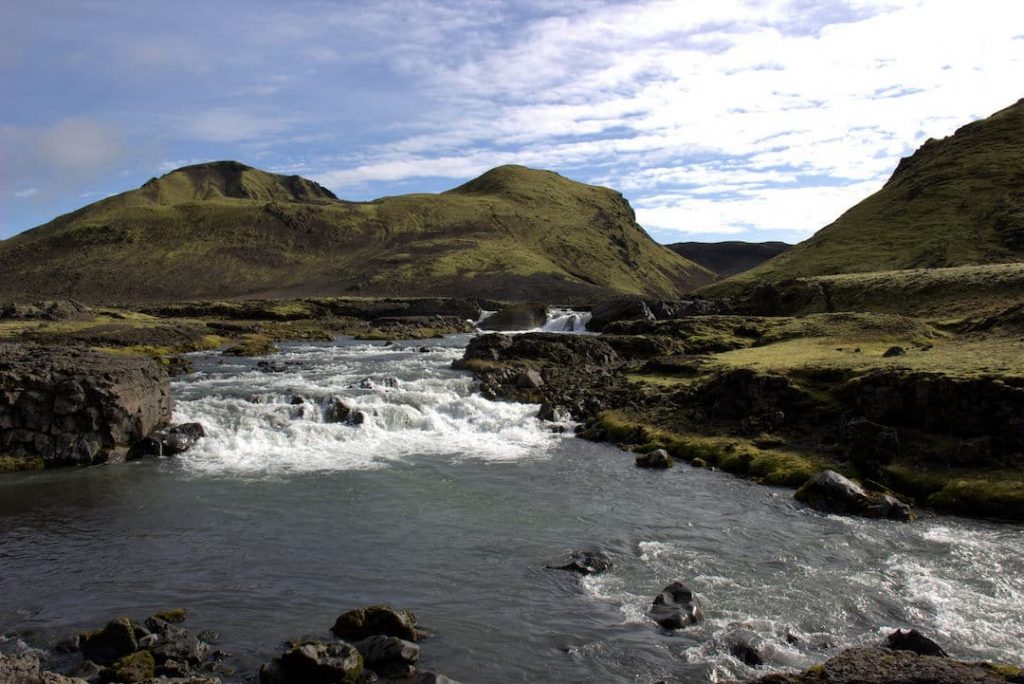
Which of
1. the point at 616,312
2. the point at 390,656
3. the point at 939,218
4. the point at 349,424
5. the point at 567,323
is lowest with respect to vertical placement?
the point at 390,656

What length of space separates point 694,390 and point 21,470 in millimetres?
36981

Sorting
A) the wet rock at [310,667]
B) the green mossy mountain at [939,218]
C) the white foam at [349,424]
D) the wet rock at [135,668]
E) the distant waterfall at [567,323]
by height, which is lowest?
the wet rock at [310,667]

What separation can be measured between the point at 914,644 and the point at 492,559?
11.9 m

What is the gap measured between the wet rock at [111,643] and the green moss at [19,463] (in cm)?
2200

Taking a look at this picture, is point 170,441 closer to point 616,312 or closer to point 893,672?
point 893,672

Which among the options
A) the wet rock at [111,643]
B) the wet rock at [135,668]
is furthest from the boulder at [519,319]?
the wet rock at [135,668]

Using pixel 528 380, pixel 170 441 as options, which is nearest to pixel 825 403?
pixel 528 380

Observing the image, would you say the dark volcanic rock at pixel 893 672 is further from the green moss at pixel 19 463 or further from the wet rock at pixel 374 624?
the green moss at pixel 19 463

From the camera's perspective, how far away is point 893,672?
13.2 metres

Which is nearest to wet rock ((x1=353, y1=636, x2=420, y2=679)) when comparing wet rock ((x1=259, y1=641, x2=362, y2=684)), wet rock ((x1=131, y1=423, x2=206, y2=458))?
wet rock ((x1=259, y1=641, x2=362, y2=684))

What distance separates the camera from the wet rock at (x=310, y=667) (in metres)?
14.7

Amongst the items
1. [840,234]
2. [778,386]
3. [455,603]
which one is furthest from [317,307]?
[455,603]

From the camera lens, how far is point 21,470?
33.5 metres

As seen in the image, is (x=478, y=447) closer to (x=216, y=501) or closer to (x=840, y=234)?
(x=216, y=501)
